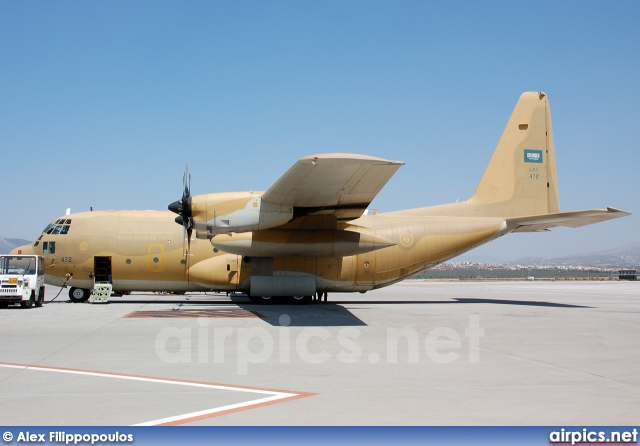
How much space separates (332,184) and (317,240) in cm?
473

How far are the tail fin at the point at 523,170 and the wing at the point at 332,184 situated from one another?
774 cm

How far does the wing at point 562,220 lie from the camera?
22438mm

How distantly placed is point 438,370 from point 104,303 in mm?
18461

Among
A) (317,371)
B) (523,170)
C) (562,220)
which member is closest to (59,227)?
(317,371)

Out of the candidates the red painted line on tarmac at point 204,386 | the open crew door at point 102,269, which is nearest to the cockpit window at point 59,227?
the open crew door at point 102,269

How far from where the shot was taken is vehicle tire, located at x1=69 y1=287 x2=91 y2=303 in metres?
25.3

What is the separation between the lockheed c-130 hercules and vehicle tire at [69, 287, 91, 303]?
4cm

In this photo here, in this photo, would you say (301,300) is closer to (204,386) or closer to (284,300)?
(284,300)

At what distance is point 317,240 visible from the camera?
872 inches

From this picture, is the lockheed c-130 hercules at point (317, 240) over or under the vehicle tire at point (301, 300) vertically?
over

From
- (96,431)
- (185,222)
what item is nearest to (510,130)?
(185,222)

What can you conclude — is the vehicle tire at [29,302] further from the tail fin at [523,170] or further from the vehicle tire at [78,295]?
the tail fin at [523,170]

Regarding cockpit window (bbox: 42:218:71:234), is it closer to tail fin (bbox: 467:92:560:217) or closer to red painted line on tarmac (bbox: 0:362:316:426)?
red painted line on tarmac (bbox: 0:362:316:426)

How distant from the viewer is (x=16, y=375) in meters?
8.84
